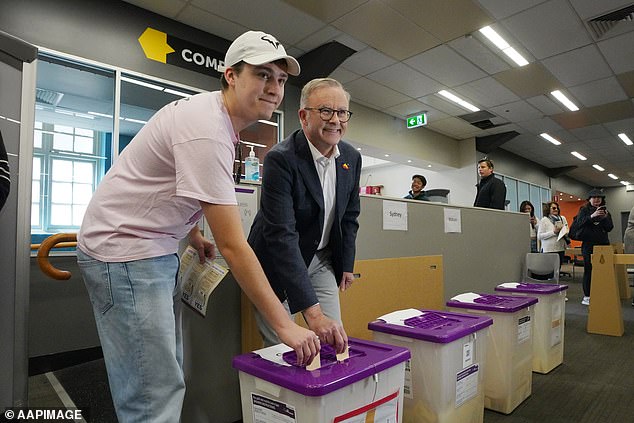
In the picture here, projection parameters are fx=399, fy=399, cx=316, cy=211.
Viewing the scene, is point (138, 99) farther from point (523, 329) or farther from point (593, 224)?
point (593, 224)

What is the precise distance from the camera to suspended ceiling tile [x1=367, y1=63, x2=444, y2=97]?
4.76 metres

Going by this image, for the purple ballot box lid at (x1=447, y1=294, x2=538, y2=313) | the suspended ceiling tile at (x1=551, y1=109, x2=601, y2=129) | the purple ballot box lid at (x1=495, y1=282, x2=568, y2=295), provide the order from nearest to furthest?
the purple ballot box lid at (x1=447, y1=294, x2=538, y2=313), the purple ballot box lid at (x1=495, y1=282, x2=568, y2=295), the suspended ceiling tile at (x1=551, y1=109, x2=601, y2=129)

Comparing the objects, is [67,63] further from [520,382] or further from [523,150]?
[523,150]

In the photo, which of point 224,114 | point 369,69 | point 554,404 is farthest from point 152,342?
point 369,69

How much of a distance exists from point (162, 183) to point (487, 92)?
562 centimetres

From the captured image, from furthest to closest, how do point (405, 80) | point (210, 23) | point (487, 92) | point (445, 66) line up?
point (487, 92), point (405, 80), point (445, 66), point (210, 23)

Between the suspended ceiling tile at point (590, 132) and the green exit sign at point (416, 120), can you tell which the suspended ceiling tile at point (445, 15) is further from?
the suspended ceiling tile at point (590, 132)

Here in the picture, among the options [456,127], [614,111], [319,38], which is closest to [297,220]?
[319,38]

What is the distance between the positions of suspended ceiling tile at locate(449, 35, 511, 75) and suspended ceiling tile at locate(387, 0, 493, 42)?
184 mm

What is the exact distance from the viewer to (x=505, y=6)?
3.45m

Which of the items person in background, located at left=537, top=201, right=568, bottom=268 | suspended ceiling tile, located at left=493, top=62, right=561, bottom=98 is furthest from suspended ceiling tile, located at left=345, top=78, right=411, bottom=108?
person in background, located at left=537, top=201, right=568, bottom=268

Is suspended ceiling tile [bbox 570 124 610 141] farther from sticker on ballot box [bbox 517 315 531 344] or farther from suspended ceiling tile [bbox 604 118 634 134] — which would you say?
sticker on ballot box [bbox 517 315 531 344]

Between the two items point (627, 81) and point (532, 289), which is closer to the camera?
point (532, 289)

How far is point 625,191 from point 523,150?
30.0 feet
